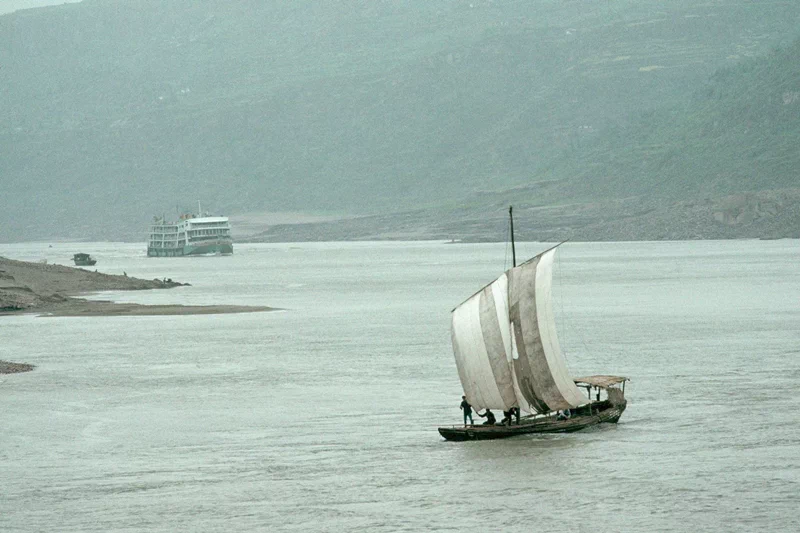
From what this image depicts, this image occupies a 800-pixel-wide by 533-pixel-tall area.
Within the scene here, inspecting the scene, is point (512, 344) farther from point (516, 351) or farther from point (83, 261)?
point (83, 261)

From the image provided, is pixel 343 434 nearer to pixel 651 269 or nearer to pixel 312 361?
pixel 312 361

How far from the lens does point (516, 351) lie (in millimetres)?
43500

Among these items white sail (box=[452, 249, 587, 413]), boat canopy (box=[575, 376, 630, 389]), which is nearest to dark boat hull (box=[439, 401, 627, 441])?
white sail (box=[452, 249, 587, 413])

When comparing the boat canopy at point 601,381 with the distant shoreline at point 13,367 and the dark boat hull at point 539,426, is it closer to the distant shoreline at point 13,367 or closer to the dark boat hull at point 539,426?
the dark boat hull at point 539,426

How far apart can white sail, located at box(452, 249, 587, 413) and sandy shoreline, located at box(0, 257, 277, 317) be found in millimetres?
54632

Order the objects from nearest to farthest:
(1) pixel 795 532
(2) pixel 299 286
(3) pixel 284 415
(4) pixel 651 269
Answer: (1) pixel 795 532 → (3) pixel 284 415 → (2) pixel 299 286 → (4) pixel 651 269

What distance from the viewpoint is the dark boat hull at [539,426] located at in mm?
42094

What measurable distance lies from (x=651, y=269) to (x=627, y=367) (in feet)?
288

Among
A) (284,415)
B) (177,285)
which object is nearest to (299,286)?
(177,285)

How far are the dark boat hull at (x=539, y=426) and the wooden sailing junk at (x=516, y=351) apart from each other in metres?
0.03

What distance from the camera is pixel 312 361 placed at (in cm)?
6500

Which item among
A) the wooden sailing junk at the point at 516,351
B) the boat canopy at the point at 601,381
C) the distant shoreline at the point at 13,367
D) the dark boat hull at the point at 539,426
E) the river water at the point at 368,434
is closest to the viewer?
the river water at the point at 368,434

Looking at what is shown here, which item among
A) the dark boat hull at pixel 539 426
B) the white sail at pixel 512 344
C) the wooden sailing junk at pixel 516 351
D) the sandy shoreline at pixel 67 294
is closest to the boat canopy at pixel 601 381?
the dark boat hull at pixel 539 426

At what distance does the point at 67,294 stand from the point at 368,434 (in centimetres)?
7544
